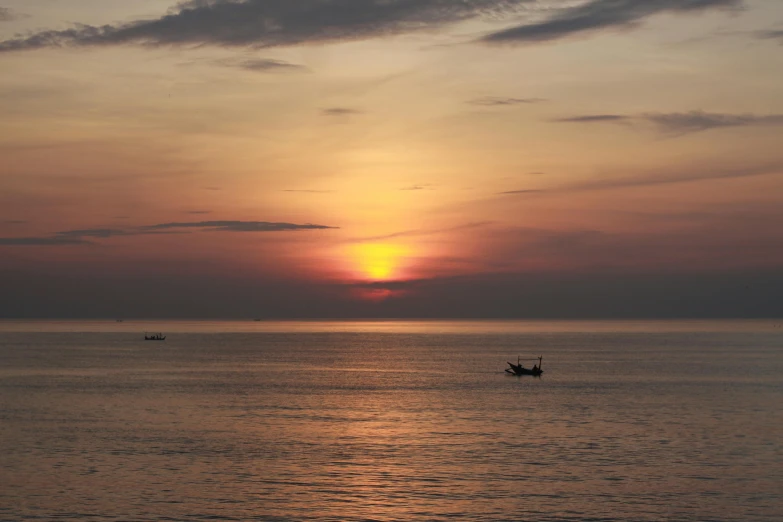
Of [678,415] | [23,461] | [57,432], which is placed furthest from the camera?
[678,415]

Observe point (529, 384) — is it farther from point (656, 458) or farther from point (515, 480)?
point (515, 480)

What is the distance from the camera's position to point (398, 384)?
386ft

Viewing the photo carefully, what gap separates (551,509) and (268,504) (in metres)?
13.9

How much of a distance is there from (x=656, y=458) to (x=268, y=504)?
25599 millimetres

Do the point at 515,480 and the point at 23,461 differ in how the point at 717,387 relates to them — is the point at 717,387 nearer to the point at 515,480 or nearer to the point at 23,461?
the point at 515,480

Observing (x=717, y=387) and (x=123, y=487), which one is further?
(x=717, y=387)

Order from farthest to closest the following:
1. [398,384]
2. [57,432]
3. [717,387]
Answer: [398,384]
[717,387]
[57,432]

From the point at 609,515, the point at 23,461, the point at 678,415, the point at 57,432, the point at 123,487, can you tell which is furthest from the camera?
the point at 678,415

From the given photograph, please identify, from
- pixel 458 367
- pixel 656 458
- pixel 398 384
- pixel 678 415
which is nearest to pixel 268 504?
pixel 656 458

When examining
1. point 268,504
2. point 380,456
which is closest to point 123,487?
point 268,504

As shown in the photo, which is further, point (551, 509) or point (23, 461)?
point (23, 461)

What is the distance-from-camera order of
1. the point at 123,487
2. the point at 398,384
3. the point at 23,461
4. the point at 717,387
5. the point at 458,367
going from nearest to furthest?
the point at 123,487 < the point at 23,461 < the point at 717,387 < the point at 398,384 < the point at 458,367

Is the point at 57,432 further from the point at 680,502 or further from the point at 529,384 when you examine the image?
the point at 529,384

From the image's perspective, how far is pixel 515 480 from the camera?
5100 cm
